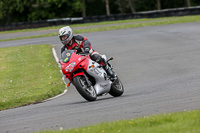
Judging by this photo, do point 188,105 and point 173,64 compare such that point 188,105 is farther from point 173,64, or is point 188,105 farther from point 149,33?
point 149,33

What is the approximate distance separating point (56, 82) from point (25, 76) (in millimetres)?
2347

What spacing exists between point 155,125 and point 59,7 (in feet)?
182

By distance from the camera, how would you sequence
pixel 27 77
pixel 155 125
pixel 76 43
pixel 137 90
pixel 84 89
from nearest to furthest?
pixel 155 125 → pixel 84 89 → pixel 76 43 → pixel 137 90 → pixel 27 77

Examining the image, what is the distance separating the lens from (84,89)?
9562 millimetres

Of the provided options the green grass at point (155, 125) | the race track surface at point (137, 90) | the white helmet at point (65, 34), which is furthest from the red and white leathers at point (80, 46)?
the green grass at point (155, 125)

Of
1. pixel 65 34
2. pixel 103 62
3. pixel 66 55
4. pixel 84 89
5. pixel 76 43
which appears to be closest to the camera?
pixel 84 89

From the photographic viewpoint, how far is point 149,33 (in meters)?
28.3

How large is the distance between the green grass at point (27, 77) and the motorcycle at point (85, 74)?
8.02ft

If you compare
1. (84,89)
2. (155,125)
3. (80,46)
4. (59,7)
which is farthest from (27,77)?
(59,7)

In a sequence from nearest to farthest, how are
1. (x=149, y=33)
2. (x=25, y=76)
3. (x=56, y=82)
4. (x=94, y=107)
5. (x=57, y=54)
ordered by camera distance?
(x=94, y=107), (x=56, y=82), (x=25, y=76), (x=57, y=54), (x=149, y=33)

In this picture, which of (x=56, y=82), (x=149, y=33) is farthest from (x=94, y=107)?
(x=149, y=33)

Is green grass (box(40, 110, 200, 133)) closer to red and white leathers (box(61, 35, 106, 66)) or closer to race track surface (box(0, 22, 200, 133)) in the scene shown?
race track surface (box(0, 22, 200, 133))

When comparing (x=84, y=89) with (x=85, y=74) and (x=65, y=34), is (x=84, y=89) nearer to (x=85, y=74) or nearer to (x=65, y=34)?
(x=85, y=74)

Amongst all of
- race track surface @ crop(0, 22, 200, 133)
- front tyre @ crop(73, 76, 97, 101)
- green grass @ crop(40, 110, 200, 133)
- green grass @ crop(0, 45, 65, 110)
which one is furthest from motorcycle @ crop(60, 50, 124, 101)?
green grass @ crop(40, 110, 200, 133)
